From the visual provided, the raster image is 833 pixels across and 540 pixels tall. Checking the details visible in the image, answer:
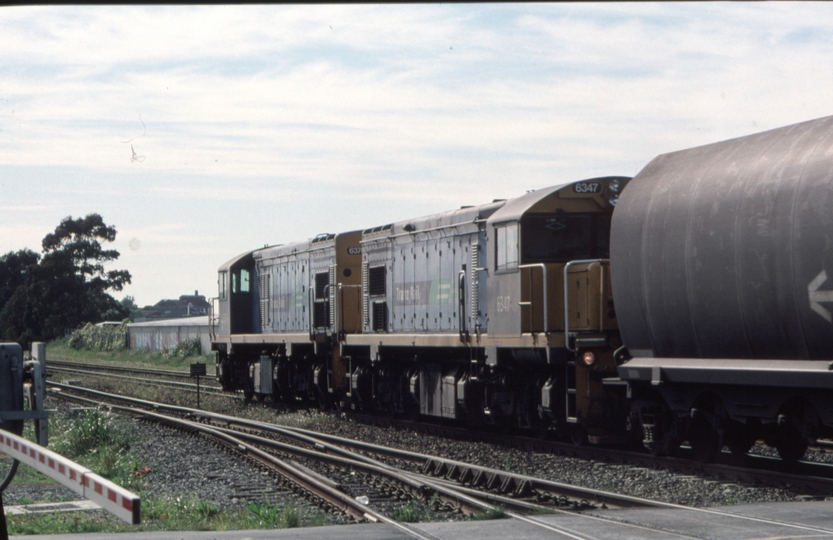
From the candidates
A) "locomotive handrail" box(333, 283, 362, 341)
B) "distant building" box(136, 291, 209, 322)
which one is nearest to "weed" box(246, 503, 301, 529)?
"locomotive handrail" box(333, 283, 362, 341)

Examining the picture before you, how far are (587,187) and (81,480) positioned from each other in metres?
11.3

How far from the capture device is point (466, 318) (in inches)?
677

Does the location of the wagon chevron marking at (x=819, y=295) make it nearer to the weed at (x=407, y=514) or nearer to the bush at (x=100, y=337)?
the weed at (x=407, y=514)

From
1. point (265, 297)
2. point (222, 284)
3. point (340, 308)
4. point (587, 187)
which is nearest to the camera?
point (587, 187)

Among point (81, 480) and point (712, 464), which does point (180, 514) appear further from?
point (712, 464)

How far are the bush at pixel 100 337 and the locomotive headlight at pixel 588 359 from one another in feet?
208

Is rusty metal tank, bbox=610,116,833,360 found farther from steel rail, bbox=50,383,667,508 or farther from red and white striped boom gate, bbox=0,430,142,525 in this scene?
red and white striped boom gate, bbox=0,430,142,525

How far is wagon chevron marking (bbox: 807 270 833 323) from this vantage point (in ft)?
32.7

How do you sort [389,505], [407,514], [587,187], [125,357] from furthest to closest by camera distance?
[125,357] < [587,187] < [389,505] < [407,514]

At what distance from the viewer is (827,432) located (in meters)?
10.8

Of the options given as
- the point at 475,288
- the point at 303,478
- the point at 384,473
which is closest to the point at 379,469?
the point at 384,473

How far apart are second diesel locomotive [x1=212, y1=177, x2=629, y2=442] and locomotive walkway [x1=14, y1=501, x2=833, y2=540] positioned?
193 inches

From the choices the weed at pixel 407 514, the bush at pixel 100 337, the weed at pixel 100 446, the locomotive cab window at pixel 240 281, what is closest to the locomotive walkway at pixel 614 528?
the weed at pixel 407 514

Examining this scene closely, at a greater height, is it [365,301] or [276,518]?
[365,301]
